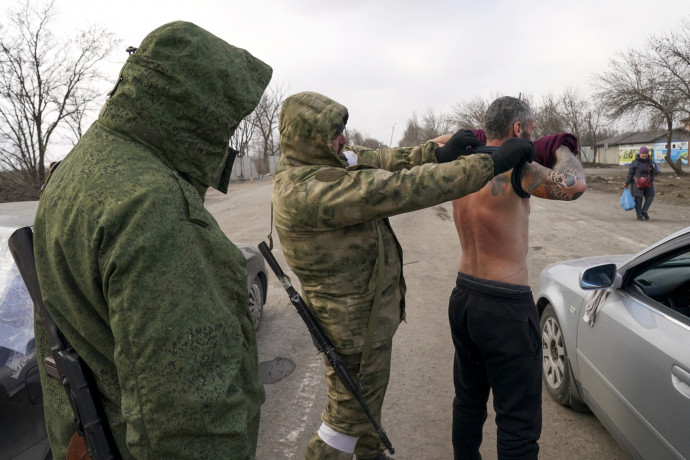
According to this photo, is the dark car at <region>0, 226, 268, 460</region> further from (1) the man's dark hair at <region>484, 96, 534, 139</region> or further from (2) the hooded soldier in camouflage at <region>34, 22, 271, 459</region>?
(1) the man's dark hair at <region>484, 96, 534, 139</region>

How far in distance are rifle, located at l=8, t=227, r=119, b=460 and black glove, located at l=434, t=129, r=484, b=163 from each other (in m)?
1.75

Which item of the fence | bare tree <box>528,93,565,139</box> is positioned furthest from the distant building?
the fence

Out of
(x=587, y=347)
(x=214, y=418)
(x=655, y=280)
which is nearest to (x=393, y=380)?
(x=587, y=347)

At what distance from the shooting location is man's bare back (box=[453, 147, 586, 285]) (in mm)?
2154

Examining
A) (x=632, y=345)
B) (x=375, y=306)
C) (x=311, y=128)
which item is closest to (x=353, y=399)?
(x=375, y=306)

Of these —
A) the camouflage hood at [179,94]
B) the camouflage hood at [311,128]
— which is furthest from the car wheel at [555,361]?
the camouflage hood at [179,94]

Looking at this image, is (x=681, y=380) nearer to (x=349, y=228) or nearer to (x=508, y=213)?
(x=508, y=213)

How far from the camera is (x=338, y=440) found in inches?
89.0

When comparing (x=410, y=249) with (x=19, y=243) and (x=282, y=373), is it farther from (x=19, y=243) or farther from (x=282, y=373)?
(x=19, y=243)

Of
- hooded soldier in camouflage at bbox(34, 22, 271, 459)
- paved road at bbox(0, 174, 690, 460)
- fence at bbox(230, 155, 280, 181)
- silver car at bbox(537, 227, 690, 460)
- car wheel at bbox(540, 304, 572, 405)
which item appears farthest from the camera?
fence at bbox(230, 155, 280, 181)

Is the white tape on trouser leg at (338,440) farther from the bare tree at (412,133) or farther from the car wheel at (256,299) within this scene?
the bare tree at (412,133)

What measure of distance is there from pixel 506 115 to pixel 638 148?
5442 centimetres

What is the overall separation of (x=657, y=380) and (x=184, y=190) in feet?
7.21

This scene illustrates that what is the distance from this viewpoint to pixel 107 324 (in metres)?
1.12
